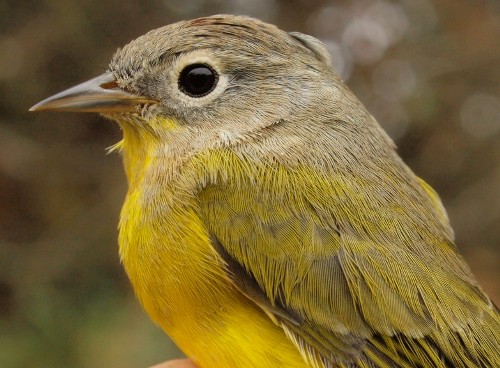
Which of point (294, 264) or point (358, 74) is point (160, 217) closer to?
point (294, 264)

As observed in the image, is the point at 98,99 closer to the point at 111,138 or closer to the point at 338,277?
the point at 338,277

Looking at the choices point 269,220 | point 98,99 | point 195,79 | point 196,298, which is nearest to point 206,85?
point 195,79

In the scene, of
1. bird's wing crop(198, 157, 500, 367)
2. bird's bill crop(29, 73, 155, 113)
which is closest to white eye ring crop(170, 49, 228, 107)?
bird's bill crop(29, 73, 155, 113)

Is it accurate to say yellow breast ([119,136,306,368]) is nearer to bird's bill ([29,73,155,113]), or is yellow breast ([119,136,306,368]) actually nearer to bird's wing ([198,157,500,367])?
bird's wing ([198,157,500,367])

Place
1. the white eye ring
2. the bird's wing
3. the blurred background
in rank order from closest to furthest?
the bird's wing
the white eye ring
the blurred background

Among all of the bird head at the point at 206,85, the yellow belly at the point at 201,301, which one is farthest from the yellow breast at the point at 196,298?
the bird head at the point at 206,85

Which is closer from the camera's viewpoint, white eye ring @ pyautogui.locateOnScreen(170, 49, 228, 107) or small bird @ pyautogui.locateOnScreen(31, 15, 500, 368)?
small bird @ pyautogui.locateOnScreen(31, 15, 500, 368)

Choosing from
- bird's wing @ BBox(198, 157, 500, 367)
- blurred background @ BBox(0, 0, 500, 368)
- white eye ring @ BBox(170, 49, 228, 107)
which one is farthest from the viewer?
blurred background @ BBox(0, 0, 500, 368)
